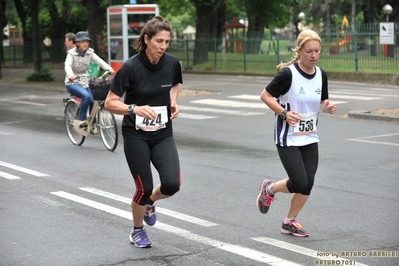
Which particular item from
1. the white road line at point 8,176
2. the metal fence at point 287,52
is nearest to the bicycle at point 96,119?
the white road line at point 8,176

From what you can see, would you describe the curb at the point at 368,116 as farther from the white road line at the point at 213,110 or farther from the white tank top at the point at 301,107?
the white tank top at the point at 301,107

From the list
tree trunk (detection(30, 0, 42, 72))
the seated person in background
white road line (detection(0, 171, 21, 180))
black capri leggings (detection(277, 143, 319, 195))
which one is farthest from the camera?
tree trunk (detection(30, 0, 42, 72))

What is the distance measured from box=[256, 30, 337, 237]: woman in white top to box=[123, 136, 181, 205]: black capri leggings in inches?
36.0

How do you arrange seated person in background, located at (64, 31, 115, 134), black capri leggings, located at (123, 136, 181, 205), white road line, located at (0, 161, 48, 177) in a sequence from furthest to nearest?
seated person in background, located at (64, 31, 115, 134)
white road line, located at (0, 161, 48, 177)
black capri leggings, located at (123, 136, 181, 205)

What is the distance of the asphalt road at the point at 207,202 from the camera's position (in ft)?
20.0

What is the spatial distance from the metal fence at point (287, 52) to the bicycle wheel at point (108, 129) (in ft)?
36.8

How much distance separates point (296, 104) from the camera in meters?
6.50

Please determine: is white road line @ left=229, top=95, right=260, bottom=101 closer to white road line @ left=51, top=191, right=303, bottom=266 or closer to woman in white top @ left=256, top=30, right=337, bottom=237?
white road line @ left=51, top=191, right=303, bottom=266

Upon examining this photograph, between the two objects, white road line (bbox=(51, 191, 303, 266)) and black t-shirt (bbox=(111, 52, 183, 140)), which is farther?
black t-shirt (bbox=(111, 52, 183, 140))

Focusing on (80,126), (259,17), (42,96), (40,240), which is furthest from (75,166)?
(259,17)

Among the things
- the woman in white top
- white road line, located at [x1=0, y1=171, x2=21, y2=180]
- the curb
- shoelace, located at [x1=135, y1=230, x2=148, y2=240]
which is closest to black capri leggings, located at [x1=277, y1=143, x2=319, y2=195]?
the woman in white top

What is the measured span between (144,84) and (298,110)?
4.20 feet

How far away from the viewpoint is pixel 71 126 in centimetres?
1338

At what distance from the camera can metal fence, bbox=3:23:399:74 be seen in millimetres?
28031
